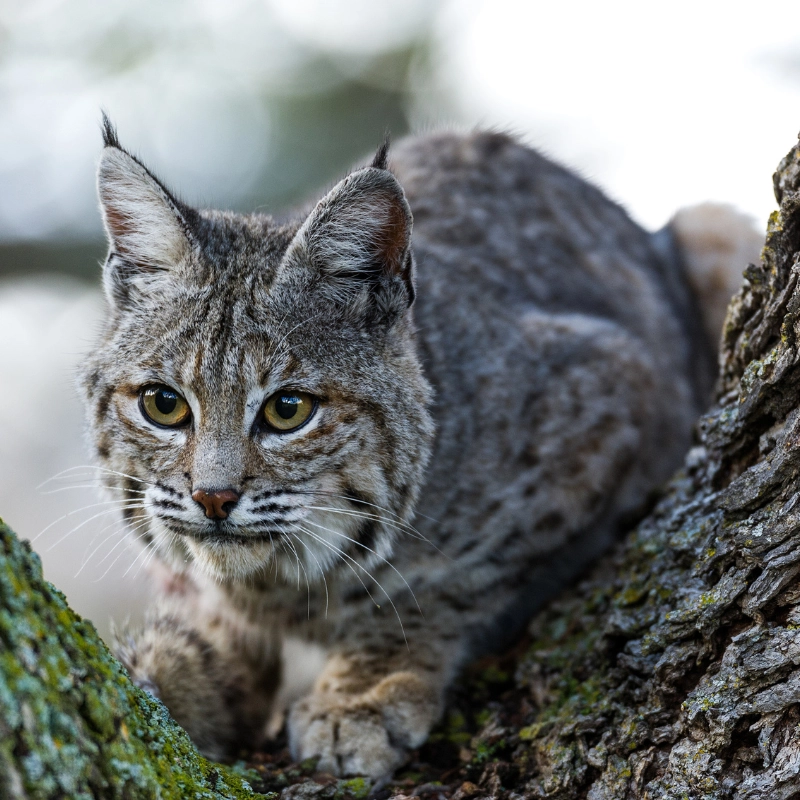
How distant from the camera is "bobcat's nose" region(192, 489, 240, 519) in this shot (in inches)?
108

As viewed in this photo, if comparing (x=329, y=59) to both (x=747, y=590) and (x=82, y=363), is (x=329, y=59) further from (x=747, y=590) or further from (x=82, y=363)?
(x=747, y=590)

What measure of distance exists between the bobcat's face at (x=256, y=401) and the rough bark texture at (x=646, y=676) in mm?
725

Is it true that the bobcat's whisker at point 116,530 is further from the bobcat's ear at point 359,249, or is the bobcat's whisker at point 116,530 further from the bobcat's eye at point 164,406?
the bobcat's ear at point 359,249

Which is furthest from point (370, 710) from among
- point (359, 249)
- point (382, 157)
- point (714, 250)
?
point (714, 250)

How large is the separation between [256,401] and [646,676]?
1.44 m

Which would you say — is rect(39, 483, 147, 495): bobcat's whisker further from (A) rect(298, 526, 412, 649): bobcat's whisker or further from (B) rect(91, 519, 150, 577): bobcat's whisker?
(A) rect(298, 526, 412, 649): bobcat's whisker

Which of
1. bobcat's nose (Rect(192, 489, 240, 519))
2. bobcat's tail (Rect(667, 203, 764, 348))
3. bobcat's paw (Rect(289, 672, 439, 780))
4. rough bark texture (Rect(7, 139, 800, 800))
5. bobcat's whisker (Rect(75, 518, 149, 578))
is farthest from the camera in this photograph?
bobcat's tail (Rect(667, 203, 764, 348))

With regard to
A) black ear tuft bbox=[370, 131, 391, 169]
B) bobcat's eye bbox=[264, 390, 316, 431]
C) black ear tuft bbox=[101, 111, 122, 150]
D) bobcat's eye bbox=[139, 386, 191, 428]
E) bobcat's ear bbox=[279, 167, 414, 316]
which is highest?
black ear tuft bbox=[101, 111, 122, 150]

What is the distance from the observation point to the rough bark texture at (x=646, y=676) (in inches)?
66.2

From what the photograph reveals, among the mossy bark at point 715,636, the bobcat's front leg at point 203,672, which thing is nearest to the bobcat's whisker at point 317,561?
the bobcat's front leg at point 203,672

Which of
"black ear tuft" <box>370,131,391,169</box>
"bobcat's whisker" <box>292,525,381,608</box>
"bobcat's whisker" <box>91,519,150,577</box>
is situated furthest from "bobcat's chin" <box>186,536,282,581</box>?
"black ear tuft" <box>370,131,391,169</box>

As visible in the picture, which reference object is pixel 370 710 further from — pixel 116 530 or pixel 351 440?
pixel 116 530

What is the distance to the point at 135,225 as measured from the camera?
3.21 m

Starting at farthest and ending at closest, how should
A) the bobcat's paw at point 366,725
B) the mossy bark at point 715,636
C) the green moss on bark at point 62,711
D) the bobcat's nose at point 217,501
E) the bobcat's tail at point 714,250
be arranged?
the bobcat's tail at point 714,250 < the bobcat's paw at point 366,725 < the bobcat's nose at point 217,501 < the mossy bark at point 715,636 < the green moss on bark at point 62,711
